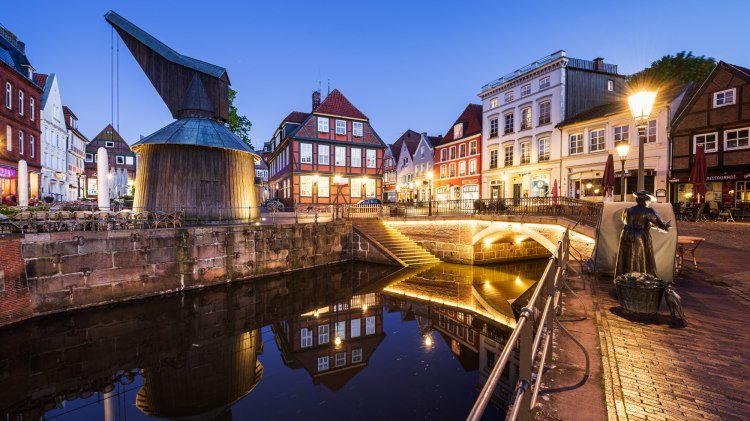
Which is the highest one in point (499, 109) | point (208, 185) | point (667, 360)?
point (499, 109)

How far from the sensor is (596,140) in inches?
1021

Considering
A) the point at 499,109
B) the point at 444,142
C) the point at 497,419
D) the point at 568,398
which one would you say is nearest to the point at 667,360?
the point at 568,398

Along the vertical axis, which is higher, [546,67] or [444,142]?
[546,67]

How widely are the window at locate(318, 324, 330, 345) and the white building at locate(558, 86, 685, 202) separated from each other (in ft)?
67.7

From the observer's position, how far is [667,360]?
4.47 m

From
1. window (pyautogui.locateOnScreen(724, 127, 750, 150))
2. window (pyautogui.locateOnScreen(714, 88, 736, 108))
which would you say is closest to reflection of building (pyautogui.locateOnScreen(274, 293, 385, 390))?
window (pyautogui.locateOnScreen(724, 127, 750, 150))

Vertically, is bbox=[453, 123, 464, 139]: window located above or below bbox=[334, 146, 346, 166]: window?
above

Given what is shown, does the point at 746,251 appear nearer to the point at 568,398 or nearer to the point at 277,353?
the point at 568,398

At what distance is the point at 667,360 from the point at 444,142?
39.0 metres

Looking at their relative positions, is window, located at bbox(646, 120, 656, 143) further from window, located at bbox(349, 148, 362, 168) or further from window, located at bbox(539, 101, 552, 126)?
window, located at bbox(349, 148, 362, 168)

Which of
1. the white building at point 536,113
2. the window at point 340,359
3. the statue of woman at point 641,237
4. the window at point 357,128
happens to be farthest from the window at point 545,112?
the window at point 340,359

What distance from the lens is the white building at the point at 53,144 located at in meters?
Result: 30.8

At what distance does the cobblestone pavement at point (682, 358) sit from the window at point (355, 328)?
731cm

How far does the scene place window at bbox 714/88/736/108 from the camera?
20.3 metres
